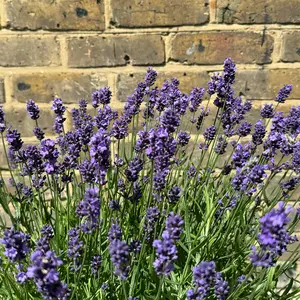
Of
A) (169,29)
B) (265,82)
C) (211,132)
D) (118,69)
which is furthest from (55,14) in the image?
(265,82)

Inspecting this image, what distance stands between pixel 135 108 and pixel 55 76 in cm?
46

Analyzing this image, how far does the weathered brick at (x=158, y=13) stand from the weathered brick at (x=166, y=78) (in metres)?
0.19

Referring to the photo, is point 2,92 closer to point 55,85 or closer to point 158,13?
point 55,85

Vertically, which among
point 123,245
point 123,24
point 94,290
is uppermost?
point 123,24

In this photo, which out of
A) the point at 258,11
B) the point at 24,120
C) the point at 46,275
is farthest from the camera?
the point at 24,120

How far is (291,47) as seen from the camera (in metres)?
1.58

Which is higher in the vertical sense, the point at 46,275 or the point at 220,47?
the point at 220,47

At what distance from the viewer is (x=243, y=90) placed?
1.65 metres

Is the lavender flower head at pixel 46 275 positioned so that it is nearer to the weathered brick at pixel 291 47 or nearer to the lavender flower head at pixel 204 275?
the lavender flower head at pixel 204 275

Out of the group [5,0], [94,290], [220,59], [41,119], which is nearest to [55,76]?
[41,119]

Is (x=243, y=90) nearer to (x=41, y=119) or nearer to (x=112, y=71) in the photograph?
(x=112, y=71)

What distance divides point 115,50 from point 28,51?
0.33 meters

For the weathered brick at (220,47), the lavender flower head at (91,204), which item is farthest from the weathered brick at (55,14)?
the lavender flower head at (91,204)

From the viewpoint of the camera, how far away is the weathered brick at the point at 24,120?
167 cm
